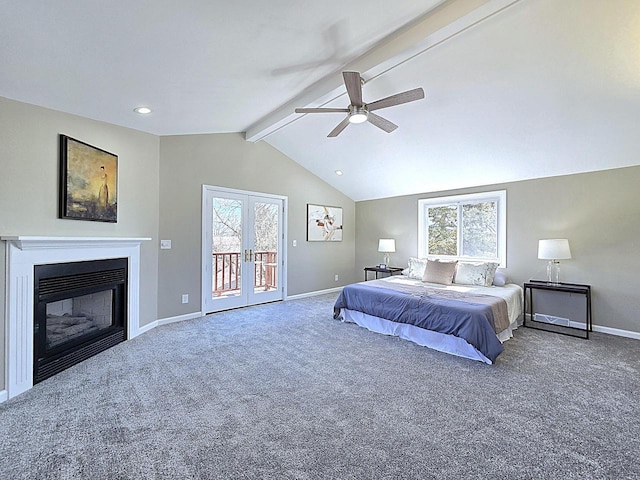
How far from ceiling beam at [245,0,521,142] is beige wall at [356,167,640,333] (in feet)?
10.7

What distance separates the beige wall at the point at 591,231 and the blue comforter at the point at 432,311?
1916 millimetres

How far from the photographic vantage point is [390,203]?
6637mm

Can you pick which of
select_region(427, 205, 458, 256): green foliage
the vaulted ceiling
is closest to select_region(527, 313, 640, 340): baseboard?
select_region(427, 205, 458, 256): green foliage

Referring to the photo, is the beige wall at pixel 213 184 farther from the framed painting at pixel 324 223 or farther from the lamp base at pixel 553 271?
the lamp base at pixel 553 271

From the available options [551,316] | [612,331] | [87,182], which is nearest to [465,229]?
[551,316]

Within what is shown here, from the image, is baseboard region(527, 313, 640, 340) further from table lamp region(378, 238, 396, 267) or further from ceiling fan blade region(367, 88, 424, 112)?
ceiling fan blade region(367, 88, 424, 112)

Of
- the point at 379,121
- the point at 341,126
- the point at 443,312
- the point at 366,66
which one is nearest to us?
the point at 366,66

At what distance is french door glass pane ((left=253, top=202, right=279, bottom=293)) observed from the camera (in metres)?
5.52

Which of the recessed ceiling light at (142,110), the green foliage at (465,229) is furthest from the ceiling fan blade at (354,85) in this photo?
the green foliage at (465,229)

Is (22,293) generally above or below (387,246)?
below

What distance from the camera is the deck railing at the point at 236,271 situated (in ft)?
16.6

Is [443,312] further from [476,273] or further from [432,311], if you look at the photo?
[476,273]

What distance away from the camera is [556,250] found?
13.3 feet

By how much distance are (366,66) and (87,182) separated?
10.2ft
